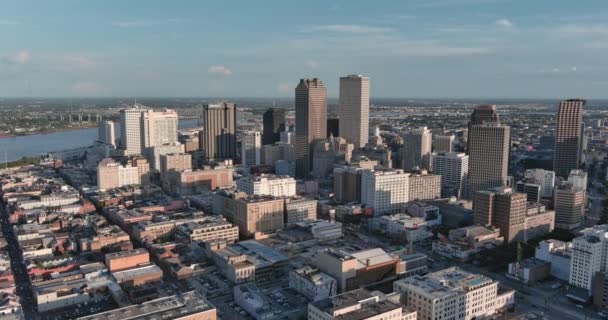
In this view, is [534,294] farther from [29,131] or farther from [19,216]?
[29,131]

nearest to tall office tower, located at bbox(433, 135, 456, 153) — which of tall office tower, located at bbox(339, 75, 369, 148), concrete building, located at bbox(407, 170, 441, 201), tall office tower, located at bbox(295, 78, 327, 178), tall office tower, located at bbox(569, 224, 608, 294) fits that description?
tall office tower, located at bbox(339, 75, 369, 148)

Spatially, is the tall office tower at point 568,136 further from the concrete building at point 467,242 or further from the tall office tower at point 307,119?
the tall office tower at point 307,119

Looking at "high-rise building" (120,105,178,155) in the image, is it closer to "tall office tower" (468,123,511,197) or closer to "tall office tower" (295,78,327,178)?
"tall office tower" (295,78,327,178)

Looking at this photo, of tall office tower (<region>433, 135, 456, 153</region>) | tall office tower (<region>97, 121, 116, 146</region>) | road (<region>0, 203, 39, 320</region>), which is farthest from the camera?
tall office tower (<region>97, 121, 116, 146</region>)

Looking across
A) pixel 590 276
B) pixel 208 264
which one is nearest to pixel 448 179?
pixel 590 276

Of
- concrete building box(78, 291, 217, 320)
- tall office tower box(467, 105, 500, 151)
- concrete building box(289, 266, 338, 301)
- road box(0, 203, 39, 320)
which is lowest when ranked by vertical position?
road box(0, 203, 39, 320)

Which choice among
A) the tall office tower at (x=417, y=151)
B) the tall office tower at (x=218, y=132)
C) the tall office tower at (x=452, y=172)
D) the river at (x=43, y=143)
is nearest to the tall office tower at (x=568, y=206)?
the tall office tower at (x=452, y=172)
